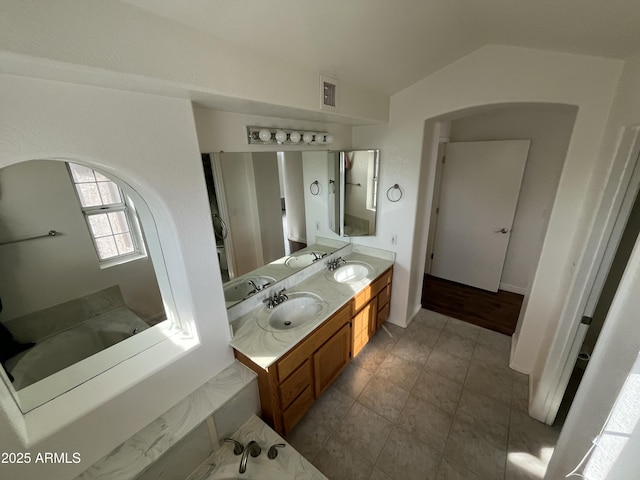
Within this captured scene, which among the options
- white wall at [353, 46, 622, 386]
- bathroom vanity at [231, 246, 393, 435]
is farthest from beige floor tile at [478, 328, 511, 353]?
bathroom vanity at [231, 246, 393, 435]

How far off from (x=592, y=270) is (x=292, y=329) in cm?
184

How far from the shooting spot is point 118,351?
1310 millimetres

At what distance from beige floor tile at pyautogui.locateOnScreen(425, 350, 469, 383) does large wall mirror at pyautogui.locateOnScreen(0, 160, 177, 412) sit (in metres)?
2.17

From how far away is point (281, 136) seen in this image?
171 cm

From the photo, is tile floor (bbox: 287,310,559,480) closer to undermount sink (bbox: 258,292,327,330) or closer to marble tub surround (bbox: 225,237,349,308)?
undermount sink (bbox: 258,292,327,330)

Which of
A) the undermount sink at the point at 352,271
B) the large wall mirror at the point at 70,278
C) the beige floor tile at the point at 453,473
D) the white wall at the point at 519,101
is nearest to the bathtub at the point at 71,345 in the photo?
the large wall mirror at the point at 70,278

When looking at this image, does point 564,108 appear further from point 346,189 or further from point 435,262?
point 435,262

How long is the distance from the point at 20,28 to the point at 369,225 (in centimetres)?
248

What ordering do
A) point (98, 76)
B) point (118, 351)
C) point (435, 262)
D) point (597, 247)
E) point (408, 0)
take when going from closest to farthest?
point (98, 76) < point (408, 0) < point (118, 351) < point (597, 247) < point (435, 262)

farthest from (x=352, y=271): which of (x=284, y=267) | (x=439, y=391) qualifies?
(x=439, y=391)

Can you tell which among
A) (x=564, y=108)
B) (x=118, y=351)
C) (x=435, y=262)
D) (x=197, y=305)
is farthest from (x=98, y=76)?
(x=435, y=262)

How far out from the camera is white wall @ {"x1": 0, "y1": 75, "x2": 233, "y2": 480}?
2.67 feet

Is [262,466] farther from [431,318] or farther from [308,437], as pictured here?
[431,318]

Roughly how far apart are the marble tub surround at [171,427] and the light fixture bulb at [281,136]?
4.90 ft
